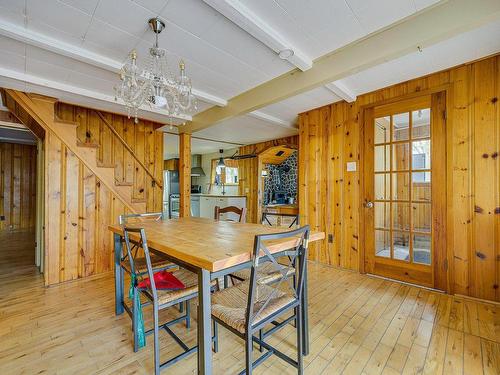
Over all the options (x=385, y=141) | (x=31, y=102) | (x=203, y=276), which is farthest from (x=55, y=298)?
(x=385, y=141)

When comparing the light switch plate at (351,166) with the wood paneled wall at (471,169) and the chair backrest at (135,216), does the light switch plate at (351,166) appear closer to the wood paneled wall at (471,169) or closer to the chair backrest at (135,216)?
the wood paneled wall at (471,169)

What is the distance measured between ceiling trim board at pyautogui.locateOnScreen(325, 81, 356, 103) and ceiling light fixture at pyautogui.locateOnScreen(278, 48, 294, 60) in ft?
2.60

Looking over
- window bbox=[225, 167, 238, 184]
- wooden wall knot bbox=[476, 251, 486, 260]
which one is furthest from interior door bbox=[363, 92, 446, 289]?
window bbox=[225, 167, 238, 184]

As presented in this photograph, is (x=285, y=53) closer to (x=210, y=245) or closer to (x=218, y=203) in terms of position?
(x=210, y=245)

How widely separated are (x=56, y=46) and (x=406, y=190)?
379cm

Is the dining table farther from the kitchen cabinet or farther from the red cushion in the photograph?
the kitchen cabinet

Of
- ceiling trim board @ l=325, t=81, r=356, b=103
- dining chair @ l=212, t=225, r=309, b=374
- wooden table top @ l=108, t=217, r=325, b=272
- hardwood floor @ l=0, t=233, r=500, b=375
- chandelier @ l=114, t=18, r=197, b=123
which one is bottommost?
hardwood floor @ l=0, t=233, r=500, b=375

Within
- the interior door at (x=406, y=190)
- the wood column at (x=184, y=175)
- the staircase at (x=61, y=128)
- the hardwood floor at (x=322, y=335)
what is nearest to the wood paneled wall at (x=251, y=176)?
the wood column at (x=184, y=175)

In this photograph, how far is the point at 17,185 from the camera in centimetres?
614

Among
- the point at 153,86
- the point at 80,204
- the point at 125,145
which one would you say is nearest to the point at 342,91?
the point at 153,86

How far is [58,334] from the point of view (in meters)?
1.95

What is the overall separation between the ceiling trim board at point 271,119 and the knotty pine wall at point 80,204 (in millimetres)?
2201

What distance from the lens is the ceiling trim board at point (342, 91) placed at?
277 centimetres

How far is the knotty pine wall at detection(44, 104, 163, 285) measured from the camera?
2.94 m
